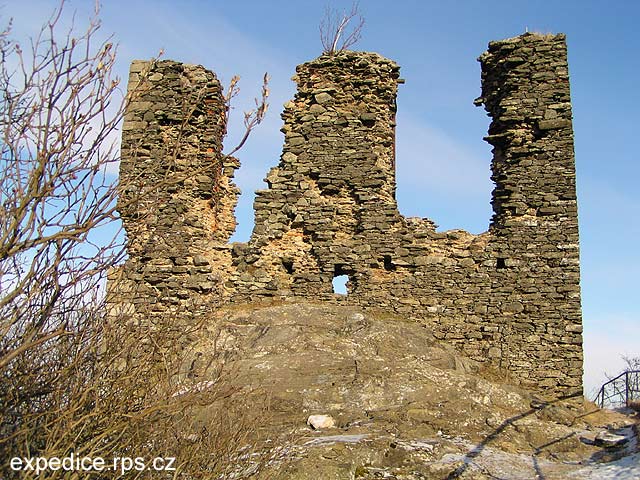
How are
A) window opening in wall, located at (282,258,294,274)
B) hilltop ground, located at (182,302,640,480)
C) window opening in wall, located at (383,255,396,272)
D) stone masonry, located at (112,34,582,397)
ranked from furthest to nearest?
window opening in wall, located at (282,258,294,274) < window opening in wall, located at (383,255,396,272) < stone masonry, located at (112,34,582,397) < hilltop ground, located at (182,302,640,480)

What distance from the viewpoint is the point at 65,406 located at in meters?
3.66

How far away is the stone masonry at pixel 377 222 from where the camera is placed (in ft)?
30.7

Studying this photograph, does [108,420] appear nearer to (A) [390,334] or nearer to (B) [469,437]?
(B) [469,437]

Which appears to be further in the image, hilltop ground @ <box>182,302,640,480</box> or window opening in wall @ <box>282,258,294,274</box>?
window opening in wall @ <box>282,258,294,274</box>

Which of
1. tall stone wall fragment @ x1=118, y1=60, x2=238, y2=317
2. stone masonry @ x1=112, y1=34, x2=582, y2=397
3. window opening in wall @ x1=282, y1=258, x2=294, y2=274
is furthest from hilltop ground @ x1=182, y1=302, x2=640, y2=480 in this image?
tall stone wall fragment @ x1=118, y1=60, x2=238, y2=317

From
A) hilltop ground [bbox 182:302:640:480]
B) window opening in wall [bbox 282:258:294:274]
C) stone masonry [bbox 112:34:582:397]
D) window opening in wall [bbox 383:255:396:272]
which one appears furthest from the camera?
window opening in wall [bbox 282:258:294:274]

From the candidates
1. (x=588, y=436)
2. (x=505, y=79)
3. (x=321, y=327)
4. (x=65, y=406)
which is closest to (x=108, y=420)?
(x=65, y=406)

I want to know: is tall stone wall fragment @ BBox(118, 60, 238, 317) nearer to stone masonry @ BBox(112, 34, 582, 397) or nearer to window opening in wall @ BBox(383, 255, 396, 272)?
stone masonry @ BBox(112, 34, 582, 397)

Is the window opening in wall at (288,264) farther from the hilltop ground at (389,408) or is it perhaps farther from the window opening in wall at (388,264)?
the window opening in wall at (388,264)

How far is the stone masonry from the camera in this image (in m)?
9.36

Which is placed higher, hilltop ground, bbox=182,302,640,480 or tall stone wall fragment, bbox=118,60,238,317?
tall stone wall fragment, bbox=118,60,238,317

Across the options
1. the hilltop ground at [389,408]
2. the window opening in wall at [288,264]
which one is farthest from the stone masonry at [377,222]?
the hilltop ground at [389,408]

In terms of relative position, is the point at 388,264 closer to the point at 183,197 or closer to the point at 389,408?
the point at 389,408

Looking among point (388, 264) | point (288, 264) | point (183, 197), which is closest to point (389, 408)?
point (388, 264)
